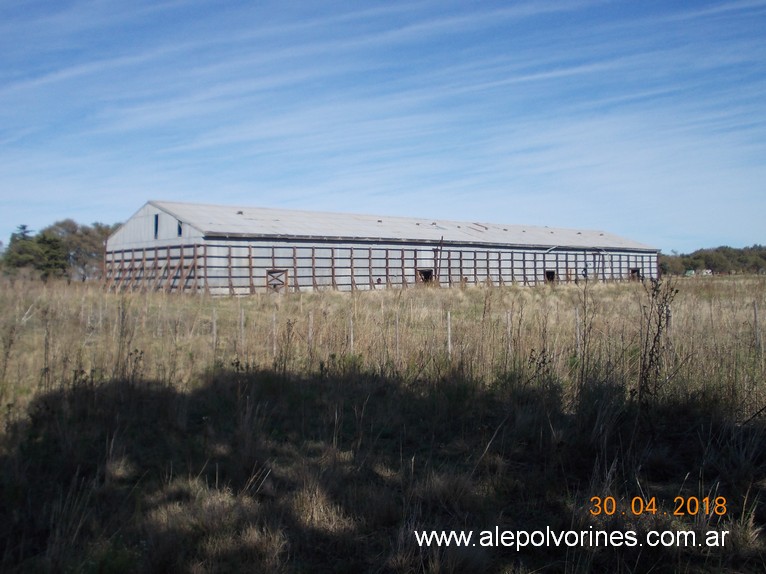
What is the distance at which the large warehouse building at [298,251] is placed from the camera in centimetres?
2886

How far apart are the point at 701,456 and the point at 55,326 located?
7791 mm

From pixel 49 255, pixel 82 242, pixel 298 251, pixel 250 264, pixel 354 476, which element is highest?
pixel 82 242

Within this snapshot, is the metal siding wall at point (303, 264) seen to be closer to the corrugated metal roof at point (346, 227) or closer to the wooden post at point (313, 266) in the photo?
the wooden post at point (313, 266)

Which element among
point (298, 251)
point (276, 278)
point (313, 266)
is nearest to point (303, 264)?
point (313, 266)

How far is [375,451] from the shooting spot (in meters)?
5.39

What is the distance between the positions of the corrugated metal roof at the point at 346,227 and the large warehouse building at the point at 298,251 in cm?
8

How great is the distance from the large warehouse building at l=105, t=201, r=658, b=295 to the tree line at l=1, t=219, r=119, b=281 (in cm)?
253

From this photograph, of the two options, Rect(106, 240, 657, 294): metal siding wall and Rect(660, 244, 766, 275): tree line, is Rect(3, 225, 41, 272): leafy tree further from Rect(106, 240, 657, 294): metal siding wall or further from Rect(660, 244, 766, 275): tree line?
Rect(660, 244, 766, 275): tree line

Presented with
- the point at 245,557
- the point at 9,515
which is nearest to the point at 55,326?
the point at 9,515
